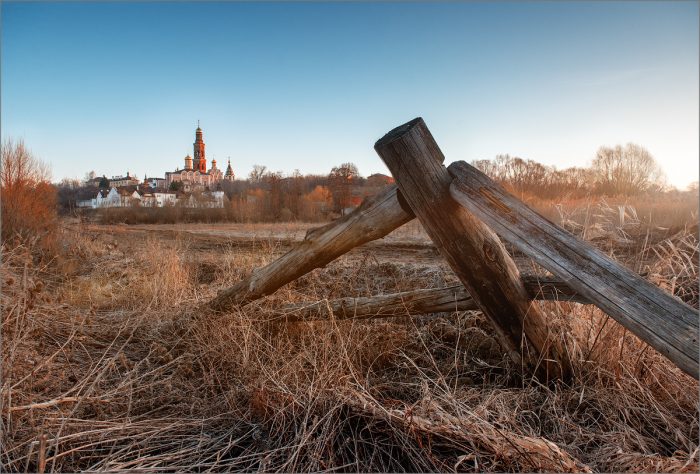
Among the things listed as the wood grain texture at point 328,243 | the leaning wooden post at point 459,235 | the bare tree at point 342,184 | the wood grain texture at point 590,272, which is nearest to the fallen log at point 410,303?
the leaning wooden post at point 459,235

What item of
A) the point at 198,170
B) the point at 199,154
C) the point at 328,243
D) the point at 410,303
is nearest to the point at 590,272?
the point at 410,303

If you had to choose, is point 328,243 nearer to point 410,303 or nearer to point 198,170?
point 410,303

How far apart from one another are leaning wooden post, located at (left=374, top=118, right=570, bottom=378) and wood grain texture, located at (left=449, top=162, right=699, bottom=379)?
0.45 ft

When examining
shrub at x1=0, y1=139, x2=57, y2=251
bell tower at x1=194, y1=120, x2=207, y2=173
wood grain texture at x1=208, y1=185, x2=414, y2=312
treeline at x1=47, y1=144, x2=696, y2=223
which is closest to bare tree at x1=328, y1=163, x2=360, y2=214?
treeline at x1=47, y1=144, x2=696, y2=223

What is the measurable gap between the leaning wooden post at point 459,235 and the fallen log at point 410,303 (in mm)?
129

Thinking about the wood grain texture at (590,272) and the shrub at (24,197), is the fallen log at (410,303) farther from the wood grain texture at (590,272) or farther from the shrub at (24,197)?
the shrub at (24,197)

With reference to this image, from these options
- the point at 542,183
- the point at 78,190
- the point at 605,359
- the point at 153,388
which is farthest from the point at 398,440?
the point at 78,190

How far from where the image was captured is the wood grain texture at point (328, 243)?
Answer: 2.60 meters

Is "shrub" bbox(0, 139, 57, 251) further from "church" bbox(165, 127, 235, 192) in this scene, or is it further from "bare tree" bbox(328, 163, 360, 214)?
"church" bbox(165, 127, 235, 192)

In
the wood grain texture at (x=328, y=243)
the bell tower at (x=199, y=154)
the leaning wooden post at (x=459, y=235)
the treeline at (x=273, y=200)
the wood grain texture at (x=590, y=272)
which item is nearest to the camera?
the wood grain texture at (x=590, y=272)

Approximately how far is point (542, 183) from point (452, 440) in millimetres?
7261

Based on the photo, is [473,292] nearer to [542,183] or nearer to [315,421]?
[315,421]

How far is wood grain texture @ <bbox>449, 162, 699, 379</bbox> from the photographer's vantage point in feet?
5.15

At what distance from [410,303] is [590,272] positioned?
131 centimetres
